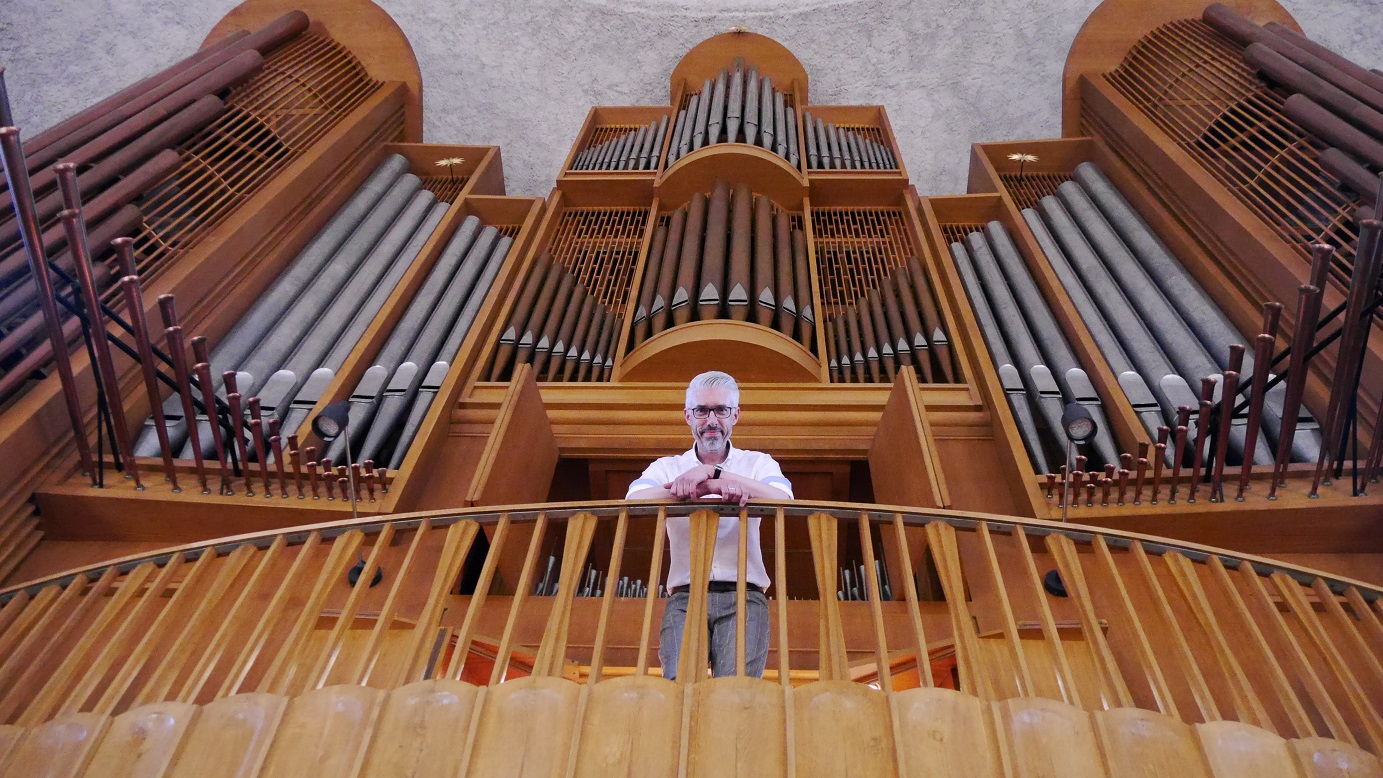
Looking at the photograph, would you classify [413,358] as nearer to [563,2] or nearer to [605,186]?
[605,186]

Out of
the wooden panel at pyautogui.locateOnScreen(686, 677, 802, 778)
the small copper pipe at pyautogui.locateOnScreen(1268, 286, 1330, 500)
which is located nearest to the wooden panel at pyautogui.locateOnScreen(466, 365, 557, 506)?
the wooden panel at pyautogui.locateOnScreen(686, 677, 802, 778)

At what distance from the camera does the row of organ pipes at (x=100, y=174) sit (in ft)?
14.1

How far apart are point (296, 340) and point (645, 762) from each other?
4264 millimetres

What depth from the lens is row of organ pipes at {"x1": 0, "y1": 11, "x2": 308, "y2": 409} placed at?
4.29 meters

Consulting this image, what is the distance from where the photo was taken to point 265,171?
6.77 m

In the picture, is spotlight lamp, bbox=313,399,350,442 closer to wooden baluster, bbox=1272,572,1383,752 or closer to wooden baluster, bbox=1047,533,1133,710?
wooden baluster, bbox=1047,533,1133,710

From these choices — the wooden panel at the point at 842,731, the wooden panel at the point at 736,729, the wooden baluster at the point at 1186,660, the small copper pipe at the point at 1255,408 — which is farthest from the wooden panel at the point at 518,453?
the small copper pipe at the point at 1255,408

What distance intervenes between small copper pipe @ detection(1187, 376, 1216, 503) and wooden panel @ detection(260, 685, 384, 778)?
3264 mm

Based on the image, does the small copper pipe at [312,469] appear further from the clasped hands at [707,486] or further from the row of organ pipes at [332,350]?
the clasped hands at [707,486]

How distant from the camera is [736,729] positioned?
2232mm

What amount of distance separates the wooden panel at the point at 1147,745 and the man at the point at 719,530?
91cm

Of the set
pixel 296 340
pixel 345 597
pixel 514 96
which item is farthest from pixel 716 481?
pixel 514 96

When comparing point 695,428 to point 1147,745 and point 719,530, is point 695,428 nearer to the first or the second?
point 719,530

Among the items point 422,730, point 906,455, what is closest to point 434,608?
point 422,730
